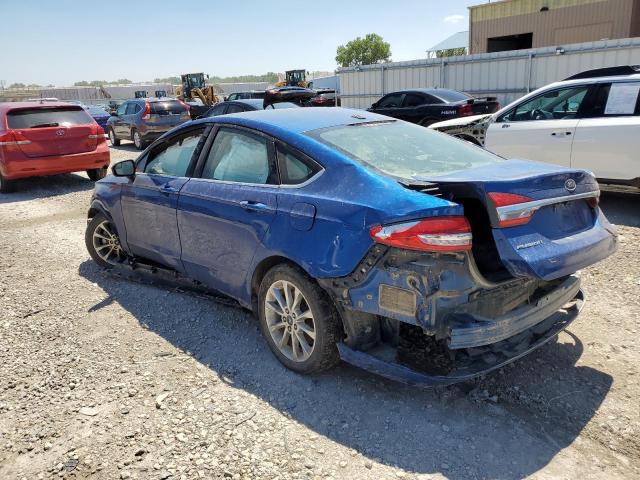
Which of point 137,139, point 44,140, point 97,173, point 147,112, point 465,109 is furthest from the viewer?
point 137,139

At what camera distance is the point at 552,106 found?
23.9 ft

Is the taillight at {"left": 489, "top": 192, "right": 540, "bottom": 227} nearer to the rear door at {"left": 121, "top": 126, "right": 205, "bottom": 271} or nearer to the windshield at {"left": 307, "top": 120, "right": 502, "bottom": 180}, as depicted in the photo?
the windshield at {"left": 307, "top": 120, "right": 502, "bottom": 180}

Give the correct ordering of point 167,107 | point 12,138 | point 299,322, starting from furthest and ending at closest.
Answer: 1. point 167,107
2. point 12,138
3. point 299,322

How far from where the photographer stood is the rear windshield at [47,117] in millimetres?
9656

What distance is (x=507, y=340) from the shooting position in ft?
9.68

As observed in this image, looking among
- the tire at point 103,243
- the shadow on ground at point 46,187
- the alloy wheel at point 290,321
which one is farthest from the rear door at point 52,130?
the alloy wheel at point 290,321

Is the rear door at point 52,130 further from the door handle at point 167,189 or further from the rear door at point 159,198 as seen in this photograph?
the door handle at point 167,189

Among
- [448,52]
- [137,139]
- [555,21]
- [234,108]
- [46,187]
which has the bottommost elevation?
[46,187]

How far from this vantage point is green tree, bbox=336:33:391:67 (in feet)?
274

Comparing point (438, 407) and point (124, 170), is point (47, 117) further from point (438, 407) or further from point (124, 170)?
point (438, 407)

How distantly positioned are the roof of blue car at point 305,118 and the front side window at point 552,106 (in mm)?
4198

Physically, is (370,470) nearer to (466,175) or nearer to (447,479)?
(447,479)

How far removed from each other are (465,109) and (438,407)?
32.2 ft

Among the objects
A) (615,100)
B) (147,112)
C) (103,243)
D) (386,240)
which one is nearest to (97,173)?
(147,112)
